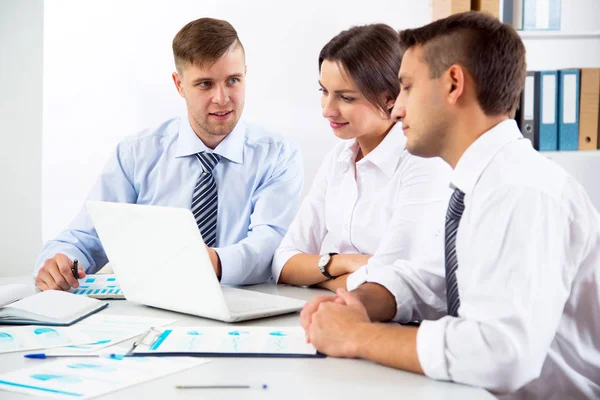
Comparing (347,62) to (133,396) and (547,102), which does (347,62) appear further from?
(547,102)

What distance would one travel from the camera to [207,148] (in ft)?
8.02

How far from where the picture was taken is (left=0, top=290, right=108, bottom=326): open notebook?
1.56 m

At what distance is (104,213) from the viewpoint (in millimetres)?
1662

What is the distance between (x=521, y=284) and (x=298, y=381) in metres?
0.39

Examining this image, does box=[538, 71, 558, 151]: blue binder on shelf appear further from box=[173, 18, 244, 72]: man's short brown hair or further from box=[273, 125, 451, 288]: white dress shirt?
box=[173, 18, 244, 72]: man's short brown hair

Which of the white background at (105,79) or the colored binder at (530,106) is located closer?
the colored binder at (530,106)

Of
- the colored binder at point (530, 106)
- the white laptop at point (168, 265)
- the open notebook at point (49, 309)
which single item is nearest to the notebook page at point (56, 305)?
the open notebook at point (49, 309)

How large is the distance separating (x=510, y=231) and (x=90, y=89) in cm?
256

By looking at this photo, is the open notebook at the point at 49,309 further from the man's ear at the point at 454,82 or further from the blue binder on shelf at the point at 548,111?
the blue binder on shelf at the point at 548,111

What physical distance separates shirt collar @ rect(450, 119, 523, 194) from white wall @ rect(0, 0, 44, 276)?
2.47m

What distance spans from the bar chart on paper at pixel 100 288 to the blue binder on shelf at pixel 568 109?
6.96ft

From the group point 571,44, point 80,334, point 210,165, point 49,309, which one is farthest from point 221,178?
point 571,44

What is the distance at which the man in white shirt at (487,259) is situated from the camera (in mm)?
1127

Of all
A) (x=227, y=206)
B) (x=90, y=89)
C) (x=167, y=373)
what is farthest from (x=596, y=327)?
(x=90, y=89)
